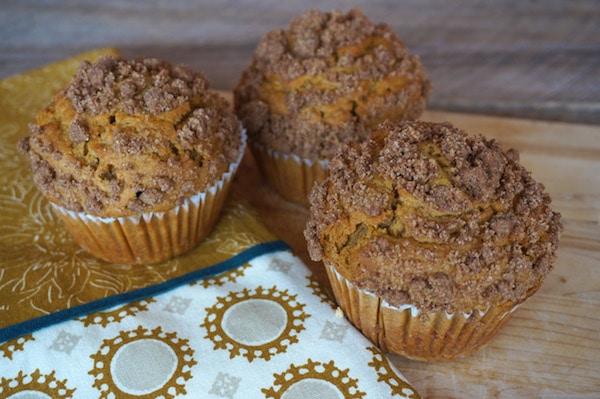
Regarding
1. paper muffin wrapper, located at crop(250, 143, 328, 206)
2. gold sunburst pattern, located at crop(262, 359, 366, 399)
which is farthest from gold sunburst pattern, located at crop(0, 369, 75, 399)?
paper muffin wrapper, located at crop(250, 143, 328, 206)

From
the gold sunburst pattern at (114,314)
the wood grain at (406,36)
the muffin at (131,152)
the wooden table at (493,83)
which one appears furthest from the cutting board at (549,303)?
the wood grain at (406,36)

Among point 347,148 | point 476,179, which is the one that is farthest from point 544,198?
point 347,148

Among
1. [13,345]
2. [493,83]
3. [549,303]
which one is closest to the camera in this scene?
[13,345]

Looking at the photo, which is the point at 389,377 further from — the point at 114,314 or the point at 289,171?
the point at 289,171

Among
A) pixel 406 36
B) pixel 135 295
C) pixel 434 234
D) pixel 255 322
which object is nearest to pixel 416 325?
pixel 434 234

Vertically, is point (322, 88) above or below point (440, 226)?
above

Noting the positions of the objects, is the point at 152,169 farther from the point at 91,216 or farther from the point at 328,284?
the point at 328,284

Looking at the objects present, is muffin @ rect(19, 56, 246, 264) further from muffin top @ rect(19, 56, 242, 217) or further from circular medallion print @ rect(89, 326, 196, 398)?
circular medallion print @ rect(89, 326, 196, 398)

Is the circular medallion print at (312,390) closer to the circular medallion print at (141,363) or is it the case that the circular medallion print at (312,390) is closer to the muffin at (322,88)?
the circular medallion print at (141,363)
